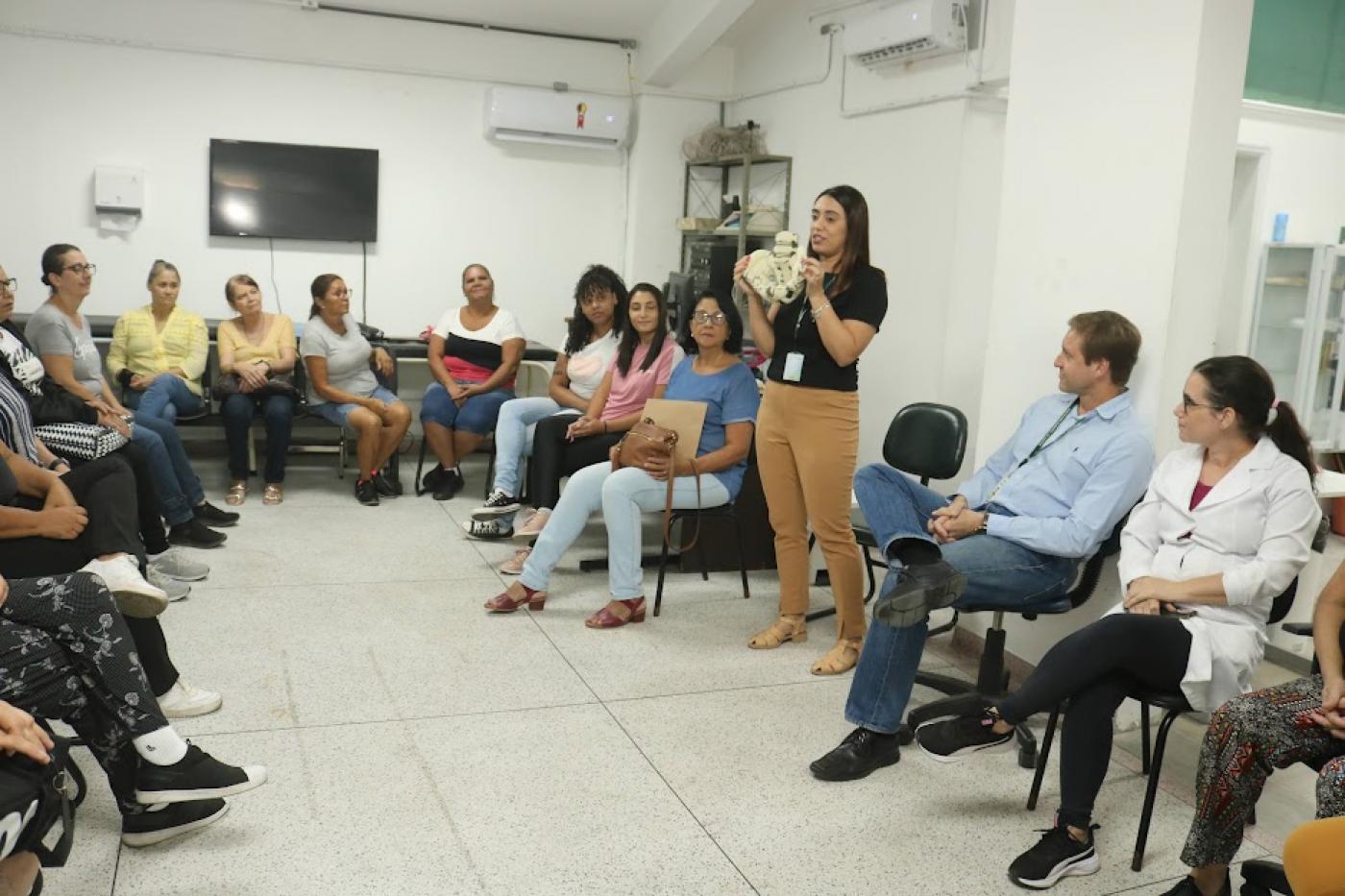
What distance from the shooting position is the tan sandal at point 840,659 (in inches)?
139

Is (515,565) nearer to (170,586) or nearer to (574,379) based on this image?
(574,379)

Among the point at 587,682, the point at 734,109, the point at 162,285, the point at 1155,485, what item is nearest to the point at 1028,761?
the point at 1155,485

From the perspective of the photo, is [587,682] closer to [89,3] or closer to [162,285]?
[162,285]

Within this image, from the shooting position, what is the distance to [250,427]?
18.0 ft

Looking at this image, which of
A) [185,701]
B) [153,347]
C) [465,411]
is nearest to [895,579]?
[185,701]

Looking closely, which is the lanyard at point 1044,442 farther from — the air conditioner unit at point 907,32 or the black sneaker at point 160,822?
the air conditioner unit at point 907,32

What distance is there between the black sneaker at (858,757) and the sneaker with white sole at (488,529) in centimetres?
234

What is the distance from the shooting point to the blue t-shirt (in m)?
4.10

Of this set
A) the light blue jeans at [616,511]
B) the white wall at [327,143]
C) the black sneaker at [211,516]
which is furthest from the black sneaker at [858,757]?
the white wall at [327,143]

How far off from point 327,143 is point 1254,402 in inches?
218

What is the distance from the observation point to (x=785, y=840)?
2.53 metres

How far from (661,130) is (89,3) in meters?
3.21

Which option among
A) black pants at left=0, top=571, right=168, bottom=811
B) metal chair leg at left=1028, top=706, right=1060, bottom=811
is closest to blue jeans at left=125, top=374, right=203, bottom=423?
black pants at left=0, top=571, right=168, bottom=811

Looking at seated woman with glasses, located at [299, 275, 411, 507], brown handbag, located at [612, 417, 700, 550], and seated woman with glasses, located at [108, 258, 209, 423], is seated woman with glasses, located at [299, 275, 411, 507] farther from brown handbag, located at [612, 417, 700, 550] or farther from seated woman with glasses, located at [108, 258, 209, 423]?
brown handbag, located at [612, 417, 700, 550]
